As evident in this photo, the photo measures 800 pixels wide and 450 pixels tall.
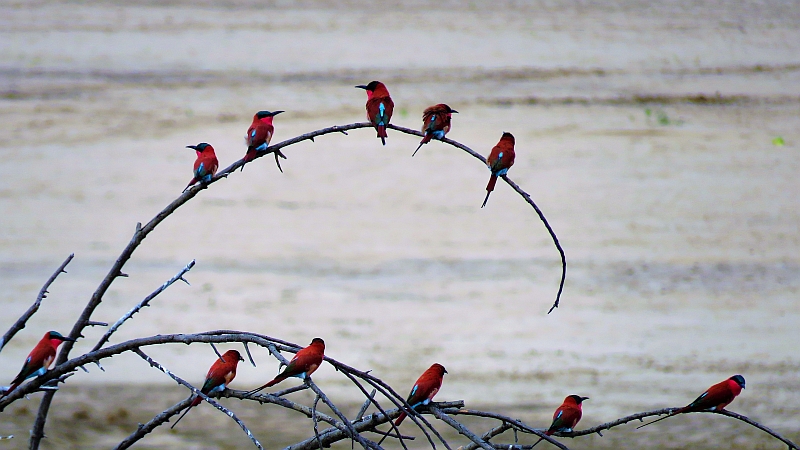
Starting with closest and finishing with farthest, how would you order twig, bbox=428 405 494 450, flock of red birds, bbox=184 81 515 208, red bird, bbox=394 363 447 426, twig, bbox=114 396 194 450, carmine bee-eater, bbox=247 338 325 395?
twig, bbox=428 405 494 450 < carmine bee-eater, bbox=247 338 325 395 < twig, bbox=114 396 194 450 < red bird, bbox=394 363 447 426 < flock of red birds, bbox=184 81 515 208

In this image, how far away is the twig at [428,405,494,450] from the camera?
5.10 ft

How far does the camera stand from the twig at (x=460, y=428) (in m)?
1.55

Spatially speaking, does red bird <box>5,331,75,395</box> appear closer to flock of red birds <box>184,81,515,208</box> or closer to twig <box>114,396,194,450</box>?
twig <box>114,396,194,450</box>

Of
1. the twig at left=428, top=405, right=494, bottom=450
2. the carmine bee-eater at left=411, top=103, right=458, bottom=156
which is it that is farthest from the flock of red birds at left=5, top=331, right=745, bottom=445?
the carmine bee-eater at left=411, top=103, right=458, bottom=156

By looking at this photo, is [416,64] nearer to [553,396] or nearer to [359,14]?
[359,14]

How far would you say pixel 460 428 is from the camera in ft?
5.29

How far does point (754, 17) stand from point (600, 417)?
450 centimetres

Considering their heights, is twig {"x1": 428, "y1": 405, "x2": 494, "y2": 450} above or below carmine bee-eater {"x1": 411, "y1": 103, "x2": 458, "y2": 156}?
below

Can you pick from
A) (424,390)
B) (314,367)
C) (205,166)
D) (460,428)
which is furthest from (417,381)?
(205,166)

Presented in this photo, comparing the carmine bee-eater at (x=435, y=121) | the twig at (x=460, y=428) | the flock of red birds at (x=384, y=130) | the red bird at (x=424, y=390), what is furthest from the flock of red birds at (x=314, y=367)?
the carmine bee-eater at (x=435, y=121)

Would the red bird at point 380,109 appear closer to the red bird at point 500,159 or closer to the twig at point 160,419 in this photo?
the red bird at point 500,159

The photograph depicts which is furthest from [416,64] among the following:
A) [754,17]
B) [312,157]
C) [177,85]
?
[754,17]

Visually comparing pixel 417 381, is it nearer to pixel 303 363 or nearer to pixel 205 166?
pixel 303 363

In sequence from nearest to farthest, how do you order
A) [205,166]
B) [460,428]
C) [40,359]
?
[460,428] < [40,359] < [205,166]
